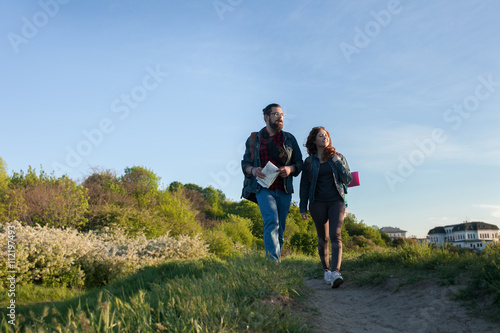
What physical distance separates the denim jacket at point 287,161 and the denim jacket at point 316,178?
203 mm

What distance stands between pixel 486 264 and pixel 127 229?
43.4 feet

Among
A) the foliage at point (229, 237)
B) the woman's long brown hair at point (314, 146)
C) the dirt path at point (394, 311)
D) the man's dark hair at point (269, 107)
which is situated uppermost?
the man's dark hair at point (269, 107)

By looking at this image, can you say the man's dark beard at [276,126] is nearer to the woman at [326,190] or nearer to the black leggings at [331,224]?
the woman at [326,190]

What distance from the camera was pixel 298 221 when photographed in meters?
35.2

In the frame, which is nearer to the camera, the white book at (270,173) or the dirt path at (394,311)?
the dirt path at (394,311)

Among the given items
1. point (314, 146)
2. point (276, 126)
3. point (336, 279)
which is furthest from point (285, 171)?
point (336, 279)

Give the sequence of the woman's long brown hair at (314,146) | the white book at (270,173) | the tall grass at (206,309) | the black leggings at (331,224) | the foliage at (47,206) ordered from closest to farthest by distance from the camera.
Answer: the tall grass at (206,309) < the white book at (270,173) < the black leggings at (331,224) < the woman's long brown hair at (314,146) < the foliage at (47,206)

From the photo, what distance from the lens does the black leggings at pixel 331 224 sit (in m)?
5.69

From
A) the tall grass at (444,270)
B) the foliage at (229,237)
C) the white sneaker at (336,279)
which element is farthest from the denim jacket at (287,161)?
the foliage at (229,237)

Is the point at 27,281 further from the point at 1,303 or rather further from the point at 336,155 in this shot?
the point at 336,155

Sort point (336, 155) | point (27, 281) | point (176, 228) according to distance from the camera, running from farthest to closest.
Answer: point (176, 228) → point (27, 281) → point (336, 155)

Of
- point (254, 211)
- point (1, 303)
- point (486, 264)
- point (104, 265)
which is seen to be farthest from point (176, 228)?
point (254, 211)

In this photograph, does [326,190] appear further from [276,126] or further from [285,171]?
[276,126]

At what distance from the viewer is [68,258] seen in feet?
30.8
